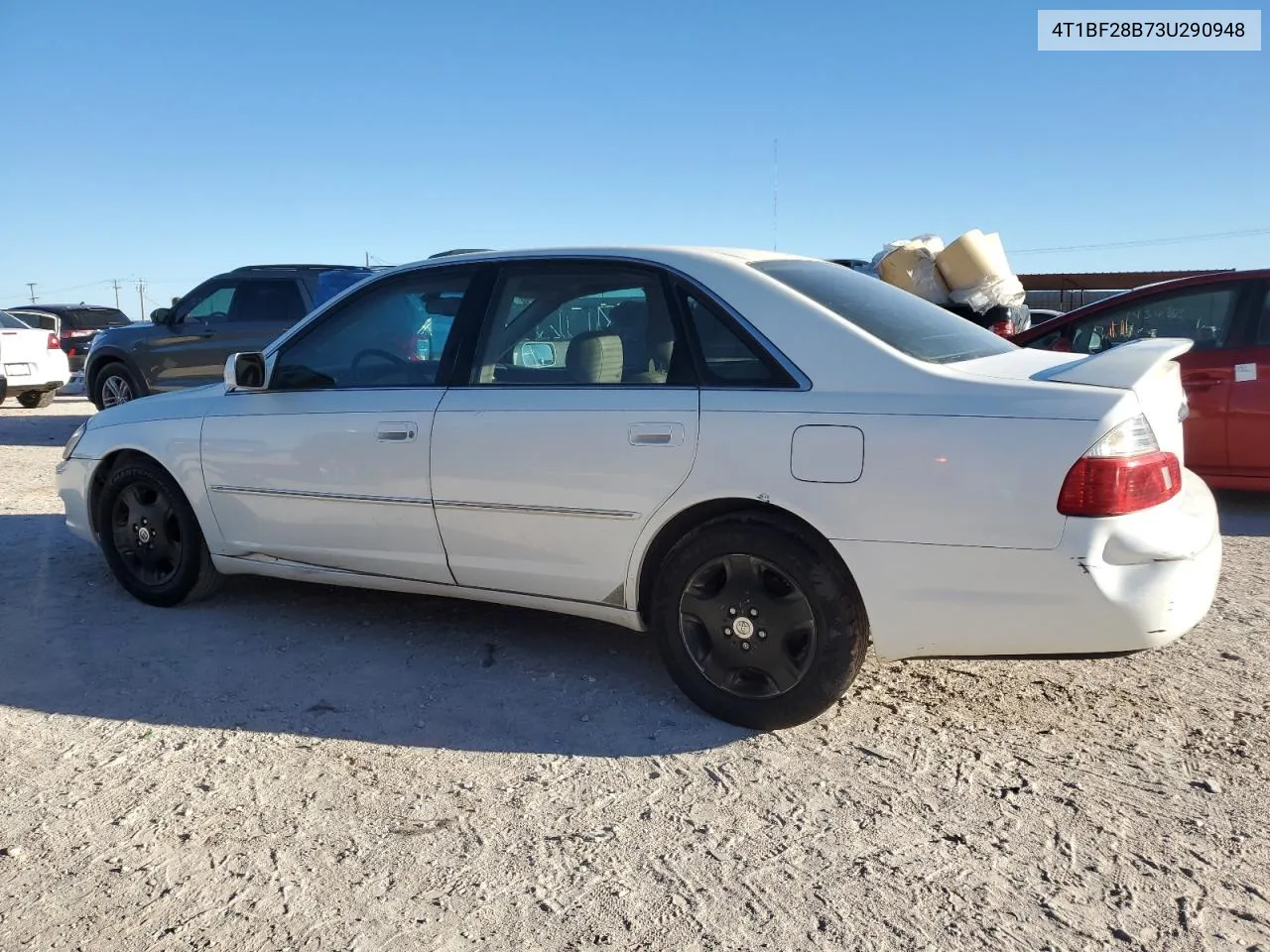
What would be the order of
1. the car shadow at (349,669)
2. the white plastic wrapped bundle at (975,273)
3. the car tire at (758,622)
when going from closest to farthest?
the car tire at (758,622)
the car shadow at (349,669)
the white plastic wrapped bundle at (975,273)

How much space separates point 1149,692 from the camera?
3730 millimetres

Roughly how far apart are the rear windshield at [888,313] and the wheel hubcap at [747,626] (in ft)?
2.75

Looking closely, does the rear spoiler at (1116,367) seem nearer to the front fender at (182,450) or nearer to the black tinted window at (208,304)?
the front fender at (182,450)

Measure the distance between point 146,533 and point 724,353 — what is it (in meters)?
2.93

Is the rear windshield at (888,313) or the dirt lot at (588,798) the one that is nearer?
the dirt lot at (588,798)

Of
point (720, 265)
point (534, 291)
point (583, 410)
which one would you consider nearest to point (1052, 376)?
point (720, 265)

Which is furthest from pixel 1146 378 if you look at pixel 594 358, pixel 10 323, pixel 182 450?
pixel 10 323

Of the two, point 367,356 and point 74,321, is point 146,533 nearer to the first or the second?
point 367,356

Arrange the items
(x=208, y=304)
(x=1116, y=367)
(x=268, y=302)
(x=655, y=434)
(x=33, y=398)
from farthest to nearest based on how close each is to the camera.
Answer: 1. (x=33, y=398)
2. (x=208, y=304)
3. (x=268, y=302)
4. (x=655, y=434)
5. (x=1116, y=367)

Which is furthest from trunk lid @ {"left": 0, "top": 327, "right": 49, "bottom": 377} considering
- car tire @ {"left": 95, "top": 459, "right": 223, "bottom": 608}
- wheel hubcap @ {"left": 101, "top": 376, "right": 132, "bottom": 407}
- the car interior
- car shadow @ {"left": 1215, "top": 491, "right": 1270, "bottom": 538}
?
car shadow @ {"left": 1215, "top": 491, "right": 1270, "bottom": 538}

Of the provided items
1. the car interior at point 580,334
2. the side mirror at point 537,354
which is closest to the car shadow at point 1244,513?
the car interior at point 580,334

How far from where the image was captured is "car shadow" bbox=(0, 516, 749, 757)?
3.53 meters

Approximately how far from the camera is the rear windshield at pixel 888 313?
342 cm

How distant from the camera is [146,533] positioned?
15.9ft
